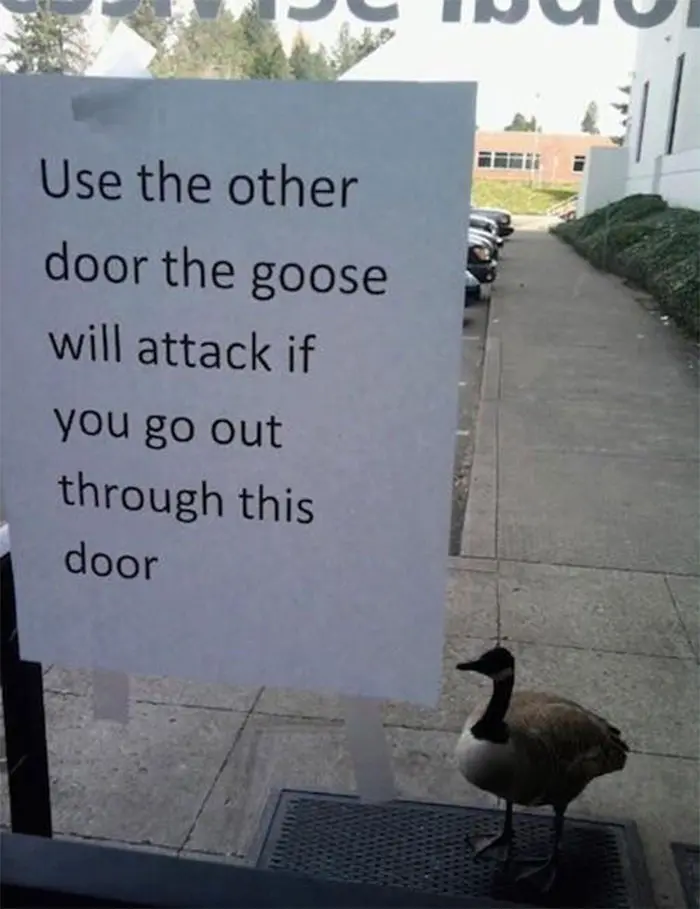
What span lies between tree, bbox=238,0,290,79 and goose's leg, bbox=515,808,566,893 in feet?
6.86

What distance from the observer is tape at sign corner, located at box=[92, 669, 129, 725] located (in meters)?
1.45

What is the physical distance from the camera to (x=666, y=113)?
448 cm

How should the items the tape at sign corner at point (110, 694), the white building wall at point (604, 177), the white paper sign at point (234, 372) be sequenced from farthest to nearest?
the white building wall at point (604, 177) → the tape at sign corner at point (110, 694) → the white paper sign at point (234, 372)

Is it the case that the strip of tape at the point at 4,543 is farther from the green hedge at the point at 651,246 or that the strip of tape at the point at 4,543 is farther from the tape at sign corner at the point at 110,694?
the green hedge at the point at 651,246

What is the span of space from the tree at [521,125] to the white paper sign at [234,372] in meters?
0.43

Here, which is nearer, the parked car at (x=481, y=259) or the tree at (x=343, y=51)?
the tree at (x=343, y=51)

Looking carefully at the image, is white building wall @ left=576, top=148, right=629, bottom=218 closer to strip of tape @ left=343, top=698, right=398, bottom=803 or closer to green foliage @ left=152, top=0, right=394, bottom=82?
green foliage @ left=152, top=0, right=394, bottom=82

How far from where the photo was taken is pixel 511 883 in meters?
2.60

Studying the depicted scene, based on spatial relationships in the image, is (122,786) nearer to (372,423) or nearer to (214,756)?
(214,756)

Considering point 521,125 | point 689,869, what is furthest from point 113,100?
point 689,869

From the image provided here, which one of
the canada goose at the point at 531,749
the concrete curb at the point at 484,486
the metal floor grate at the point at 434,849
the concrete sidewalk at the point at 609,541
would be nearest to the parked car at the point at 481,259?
the concrete sidewalk at the point at 609,541

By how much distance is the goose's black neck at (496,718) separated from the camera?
2.41 meters

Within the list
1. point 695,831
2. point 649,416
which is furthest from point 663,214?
point 695,831

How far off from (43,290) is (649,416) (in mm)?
7655
